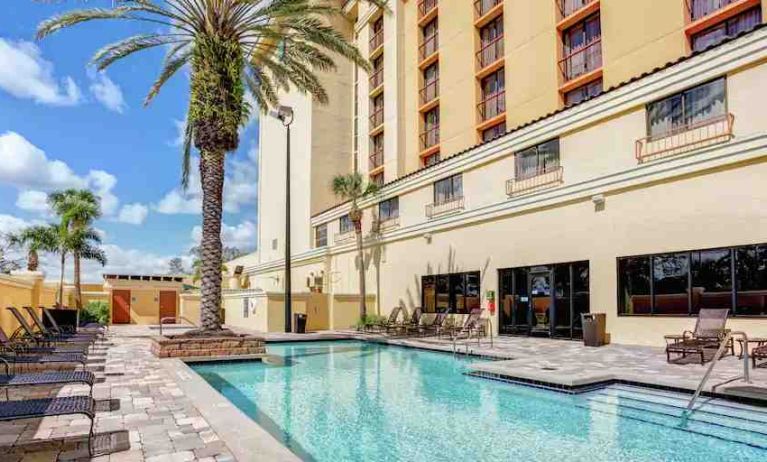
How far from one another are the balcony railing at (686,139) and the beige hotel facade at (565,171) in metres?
0.03

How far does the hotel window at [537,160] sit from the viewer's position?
17.1m

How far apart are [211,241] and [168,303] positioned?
23.5 metres

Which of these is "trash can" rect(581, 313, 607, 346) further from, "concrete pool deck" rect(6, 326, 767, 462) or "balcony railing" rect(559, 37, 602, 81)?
"balcony railing" rect(559, 37, 602, 81)

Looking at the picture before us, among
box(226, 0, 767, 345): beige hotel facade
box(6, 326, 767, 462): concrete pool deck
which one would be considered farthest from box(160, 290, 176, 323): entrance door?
box(6, 326, 767, 462): concrete pool deck

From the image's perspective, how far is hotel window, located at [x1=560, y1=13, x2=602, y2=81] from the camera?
2141 cm

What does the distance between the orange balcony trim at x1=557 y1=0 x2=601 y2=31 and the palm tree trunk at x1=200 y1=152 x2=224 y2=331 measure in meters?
15.1

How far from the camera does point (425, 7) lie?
104 ft

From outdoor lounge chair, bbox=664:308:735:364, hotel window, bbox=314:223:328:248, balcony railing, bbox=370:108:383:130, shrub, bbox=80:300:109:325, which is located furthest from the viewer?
balcony railing, bbox=370:108:383:130

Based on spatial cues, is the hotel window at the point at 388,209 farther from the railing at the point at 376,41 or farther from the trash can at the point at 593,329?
the railing at the point at 376,41

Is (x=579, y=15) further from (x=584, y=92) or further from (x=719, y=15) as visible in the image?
(x=719, y=15)

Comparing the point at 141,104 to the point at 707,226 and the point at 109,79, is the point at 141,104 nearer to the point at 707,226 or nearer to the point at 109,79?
the point at 109,79

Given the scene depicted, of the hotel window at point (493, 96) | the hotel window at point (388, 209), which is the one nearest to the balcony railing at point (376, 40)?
the hotel window at point (493, 96)

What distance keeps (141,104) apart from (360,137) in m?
20.7

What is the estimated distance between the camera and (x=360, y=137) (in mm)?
36938
